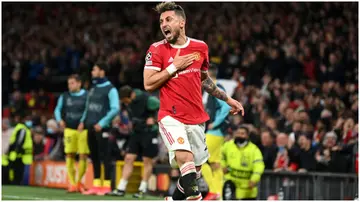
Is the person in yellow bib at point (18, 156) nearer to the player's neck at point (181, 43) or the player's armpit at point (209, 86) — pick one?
the player's armpit at point (209, 86)

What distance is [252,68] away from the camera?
968 inches

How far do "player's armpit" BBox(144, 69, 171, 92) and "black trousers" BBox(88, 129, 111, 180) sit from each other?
6064mm

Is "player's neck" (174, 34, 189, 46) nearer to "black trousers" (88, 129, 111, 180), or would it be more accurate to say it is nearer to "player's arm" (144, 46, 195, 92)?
"player's arm" (144, 46, 195, 92)

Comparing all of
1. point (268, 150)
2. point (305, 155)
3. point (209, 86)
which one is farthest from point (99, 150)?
point (209, 86)

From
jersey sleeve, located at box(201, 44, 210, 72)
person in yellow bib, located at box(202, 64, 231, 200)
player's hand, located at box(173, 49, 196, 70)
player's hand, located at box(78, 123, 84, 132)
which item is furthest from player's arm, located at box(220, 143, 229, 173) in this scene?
player's hand, located at box(173, 49, 196, 70)

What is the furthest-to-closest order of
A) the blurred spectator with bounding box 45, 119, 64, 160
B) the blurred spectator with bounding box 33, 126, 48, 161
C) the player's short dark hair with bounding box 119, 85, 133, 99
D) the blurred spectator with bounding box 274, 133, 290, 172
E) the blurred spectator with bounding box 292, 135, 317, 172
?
the blurred spectator with bounding box 33, 126, 48, 161
the blurred spectator with bounding box 45, 119, 64, 160
the blurred spectator with bounding box 274, 133, 290, 172
the blurred spectator with bounding box 292, 135, 317, 172
the player's short dark hair with bounding box 119, 85, 133, 99

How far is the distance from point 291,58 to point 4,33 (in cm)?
1315

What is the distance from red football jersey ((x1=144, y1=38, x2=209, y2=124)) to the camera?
384 inches

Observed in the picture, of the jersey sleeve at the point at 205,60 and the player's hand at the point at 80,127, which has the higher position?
the jersey sleeve at the point at 205,60

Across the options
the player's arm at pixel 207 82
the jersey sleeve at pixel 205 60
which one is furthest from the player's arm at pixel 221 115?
the jersey sleeve at pixel 205 60

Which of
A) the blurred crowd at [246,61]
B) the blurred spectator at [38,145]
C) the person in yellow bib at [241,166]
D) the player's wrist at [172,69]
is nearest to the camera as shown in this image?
the player's wrist at [172,69]

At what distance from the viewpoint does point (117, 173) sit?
1823 cm

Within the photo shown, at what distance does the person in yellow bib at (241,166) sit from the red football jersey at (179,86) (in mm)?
5337

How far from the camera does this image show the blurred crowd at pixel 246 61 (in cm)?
1792
